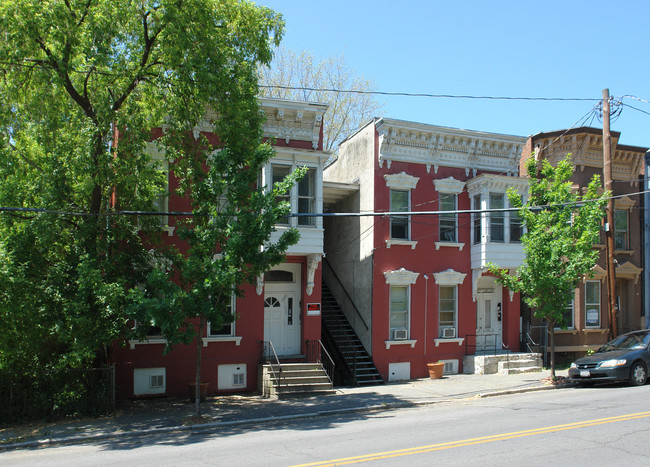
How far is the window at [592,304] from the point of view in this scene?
22.7 m

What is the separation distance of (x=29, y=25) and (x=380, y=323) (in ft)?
42.9

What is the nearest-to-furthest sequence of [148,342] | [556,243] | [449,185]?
[148,342] → [556,243] → [449,185]

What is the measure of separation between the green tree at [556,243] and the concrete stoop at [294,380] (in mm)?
6376

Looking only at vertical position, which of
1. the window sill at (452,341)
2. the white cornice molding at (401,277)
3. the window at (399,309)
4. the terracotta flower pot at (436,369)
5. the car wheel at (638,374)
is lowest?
the terracotta flower pot at (436,369)

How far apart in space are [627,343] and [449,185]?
7638 millimetres

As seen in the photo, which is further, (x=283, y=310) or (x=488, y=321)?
(x=488, y=321)

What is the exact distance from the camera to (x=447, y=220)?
20.3 m

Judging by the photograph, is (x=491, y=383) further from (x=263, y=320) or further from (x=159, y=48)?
(x=159, y=48)

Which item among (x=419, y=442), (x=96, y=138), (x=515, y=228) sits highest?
(x=96, y=138)

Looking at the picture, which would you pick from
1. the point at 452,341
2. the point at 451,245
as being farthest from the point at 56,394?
the point at 451,245

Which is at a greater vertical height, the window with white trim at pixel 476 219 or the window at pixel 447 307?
the window with white trim at pixel 476 219

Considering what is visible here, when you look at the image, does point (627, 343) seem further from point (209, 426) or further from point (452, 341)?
point (209, 426)

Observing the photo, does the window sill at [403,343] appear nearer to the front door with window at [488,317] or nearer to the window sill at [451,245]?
the front door with window at [488,317]

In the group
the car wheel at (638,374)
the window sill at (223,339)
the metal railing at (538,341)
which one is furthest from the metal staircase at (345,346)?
the car wheel at (638,374)
